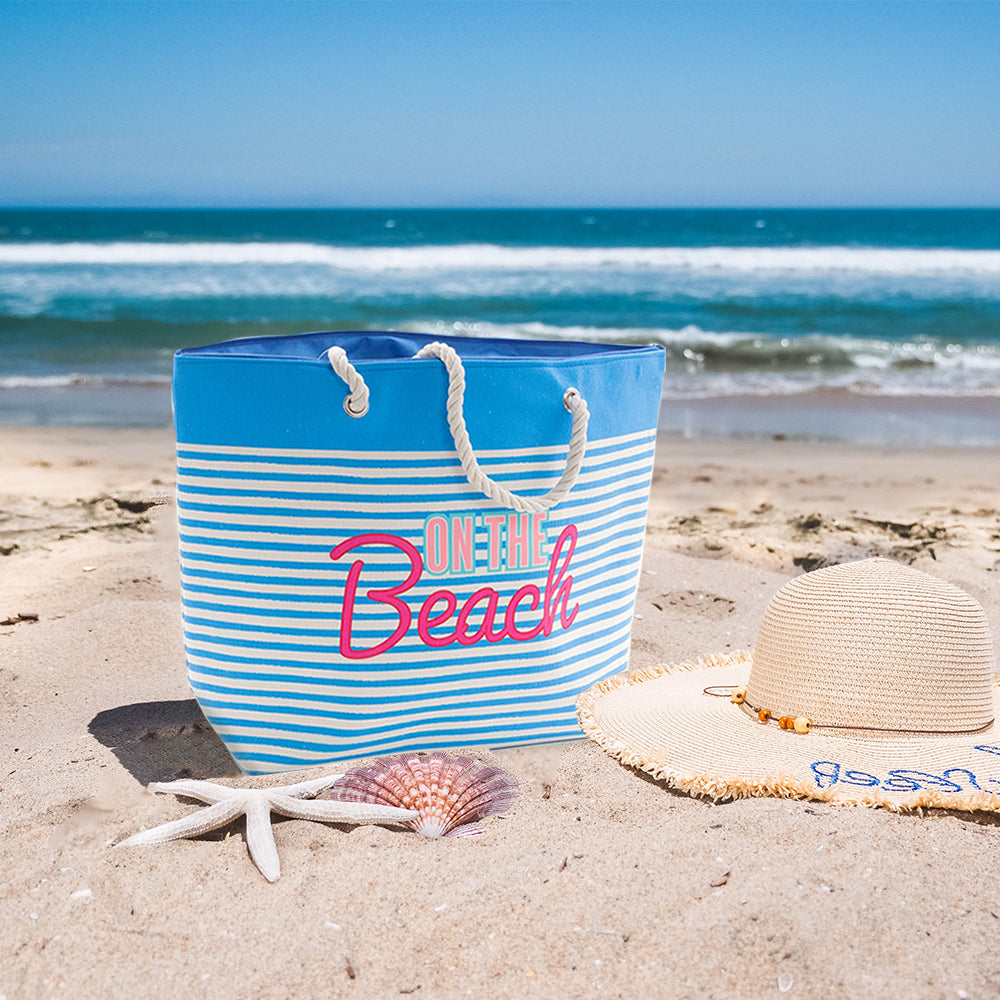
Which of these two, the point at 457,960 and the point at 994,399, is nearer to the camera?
the point at 457,960

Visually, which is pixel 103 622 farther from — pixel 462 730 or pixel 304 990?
pixel 304 990

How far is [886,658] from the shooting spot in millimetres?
1845

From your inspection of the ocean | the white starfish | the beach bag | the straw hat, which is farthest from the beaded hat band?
the ocean

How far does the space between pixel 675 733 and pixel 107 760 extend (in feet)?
4.04

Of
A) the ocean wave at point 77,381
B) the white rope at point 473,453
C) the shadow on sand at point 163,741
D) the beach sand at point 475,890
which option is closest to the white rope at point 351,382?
the white rope at point 473,453

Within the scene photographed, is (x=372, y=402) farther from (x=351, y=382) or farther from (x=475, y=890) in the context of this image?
(x=475, y=890)

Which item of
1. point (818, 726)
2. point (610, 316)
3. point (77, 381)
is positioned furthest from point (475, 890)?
point (610, 316)

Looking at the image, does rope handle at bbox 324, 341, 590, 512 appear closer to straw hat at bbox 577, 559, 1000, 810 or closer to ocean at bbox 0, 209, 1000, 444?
straw hat at bbox 577, 559, 1000, 810

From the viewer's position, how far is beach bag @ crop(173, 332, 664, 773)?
1895 millimetres

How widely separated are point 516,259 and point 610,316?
8.13 metres

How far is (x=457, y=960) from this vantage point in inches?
57.6

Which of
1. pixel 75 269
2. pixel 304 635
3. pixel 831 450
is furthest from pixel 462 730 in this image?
pixel 75 269

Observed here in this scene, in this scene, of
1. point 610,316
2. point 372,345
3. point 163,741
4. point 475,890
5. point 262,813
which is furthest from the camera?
point 610,316

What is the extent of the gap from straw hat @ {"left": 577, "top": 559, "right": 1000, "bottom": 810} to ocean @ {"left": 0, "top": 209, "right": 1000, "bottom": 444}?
192 inches
